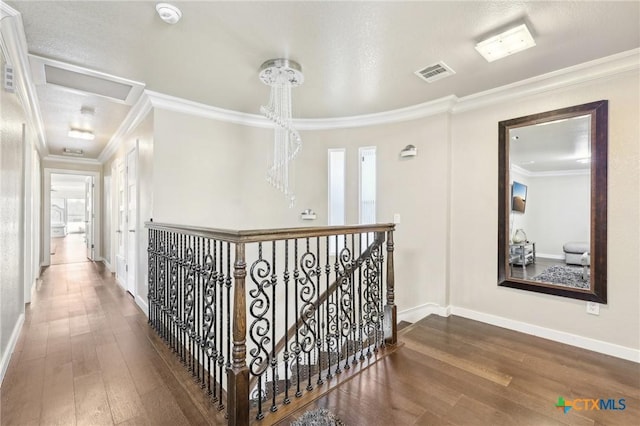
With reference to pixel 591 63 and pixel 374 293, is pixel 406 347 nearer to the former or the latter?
pixel 374 293

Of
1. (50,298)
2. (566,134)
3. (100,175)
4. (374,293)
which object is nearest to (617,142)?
(566,134)

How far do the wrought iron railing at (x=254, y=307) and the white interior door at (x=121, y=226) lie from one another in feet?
6.60

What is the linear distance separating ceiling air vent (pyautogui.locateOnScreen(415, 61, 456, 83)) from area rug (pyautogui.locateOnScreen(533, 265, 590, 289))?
6.83 feet

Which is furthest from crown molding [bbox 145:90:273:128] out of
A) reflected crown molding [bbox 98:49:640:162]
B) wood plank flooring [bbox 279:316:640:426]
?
wood plank flooring [bbox 279:316:640:426]

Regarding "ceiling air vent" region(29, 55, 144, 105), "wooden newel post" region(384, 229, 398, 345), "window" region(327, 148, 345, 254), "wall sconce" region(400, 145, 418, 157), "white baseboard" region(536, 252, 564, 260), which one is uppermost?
"ceiling air vent" region(29, 55, 144, 105)

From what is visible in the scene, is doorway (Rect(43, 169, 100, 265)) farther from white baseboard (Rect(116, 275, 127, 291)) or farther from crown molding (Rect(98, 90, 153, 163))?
white baseboard (Rect(116, 275, 127, 291))

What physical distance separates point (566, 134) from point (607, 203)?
0.70 m

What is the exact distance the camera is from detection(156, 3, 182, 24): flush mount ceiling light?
1.79 metres

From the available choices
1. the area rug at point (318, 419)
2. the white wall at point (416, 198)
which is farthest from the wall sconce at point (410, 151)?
the area rug at point (318, 419)

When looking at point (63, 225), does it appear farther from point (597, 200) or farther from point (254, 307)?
point (597, 200)

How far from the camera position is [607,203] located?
8.09 ft

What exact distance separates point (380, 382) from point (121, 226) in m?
4.80


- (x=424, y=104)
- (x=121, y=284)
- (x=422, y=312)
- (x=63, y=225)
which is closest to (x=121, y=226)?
(x=121, y=284)

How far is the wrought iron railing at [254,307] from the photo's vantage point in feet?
4.96
